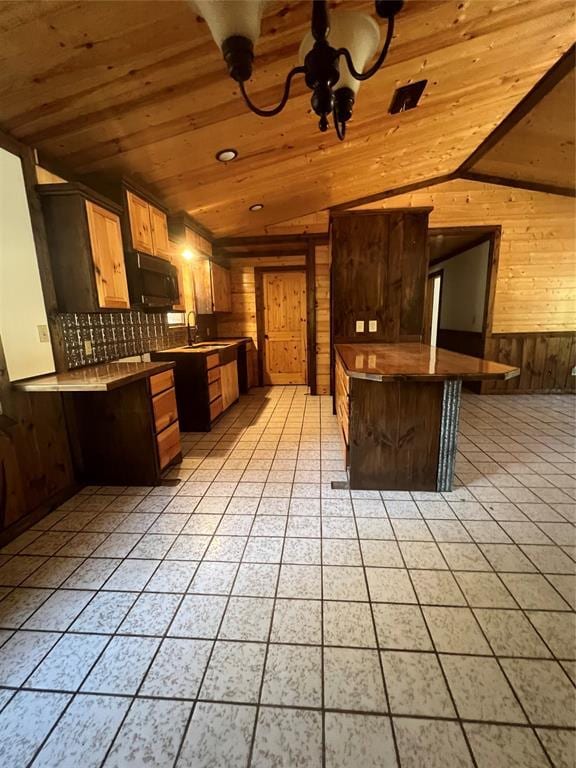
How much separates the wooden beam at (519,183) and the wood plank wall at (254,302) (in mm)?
2031

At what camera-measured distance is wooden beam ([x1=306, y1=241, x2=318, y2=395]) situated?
4945 mm

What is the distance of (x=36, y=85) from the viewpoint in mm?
1658

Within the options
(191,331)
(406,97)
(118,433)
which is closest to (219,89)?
(406,97)

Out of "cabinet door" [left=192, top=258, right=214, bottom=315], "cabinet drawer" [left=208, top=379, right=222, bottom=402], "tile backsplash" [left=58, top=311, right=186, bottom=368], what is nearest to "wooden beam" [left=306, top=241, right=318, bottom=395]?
"cabinet door" [left=192, top=258, right=214, bottom=315]

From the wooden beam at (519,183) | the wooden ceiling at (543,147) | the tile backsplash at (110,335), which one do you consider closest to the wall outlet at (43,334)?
the tile backsplash at (110,335)

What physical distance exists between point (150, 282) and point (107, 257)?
21.6 inches

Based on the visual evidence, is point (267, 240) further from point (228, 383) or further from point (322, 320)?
point (228, 383)

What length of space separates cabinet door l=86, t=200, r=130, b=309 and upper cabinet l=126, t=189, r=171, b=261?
0.16m

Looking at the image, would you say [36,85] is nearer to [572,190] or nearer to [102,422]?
[102,422]

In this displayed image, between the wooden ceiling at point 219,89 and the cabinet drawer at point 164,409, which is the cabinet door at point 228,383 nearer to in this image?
the cabinet drawer at point 164,409

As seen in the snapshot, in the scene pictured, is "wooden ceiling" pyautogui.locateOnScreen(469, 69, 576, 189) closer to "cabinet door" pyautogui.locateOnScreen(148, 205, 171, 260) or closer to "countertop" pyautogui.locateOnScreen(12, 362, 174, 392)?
"cabinet door" pyautogui.locateOnScreen(148, 205, 171, 260)

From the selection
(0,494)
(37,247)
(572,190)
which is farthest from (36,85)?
(572,190)

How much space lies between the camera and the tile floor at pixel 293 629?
3.35ft

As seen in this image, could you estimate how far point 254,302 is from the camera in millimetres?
5633
